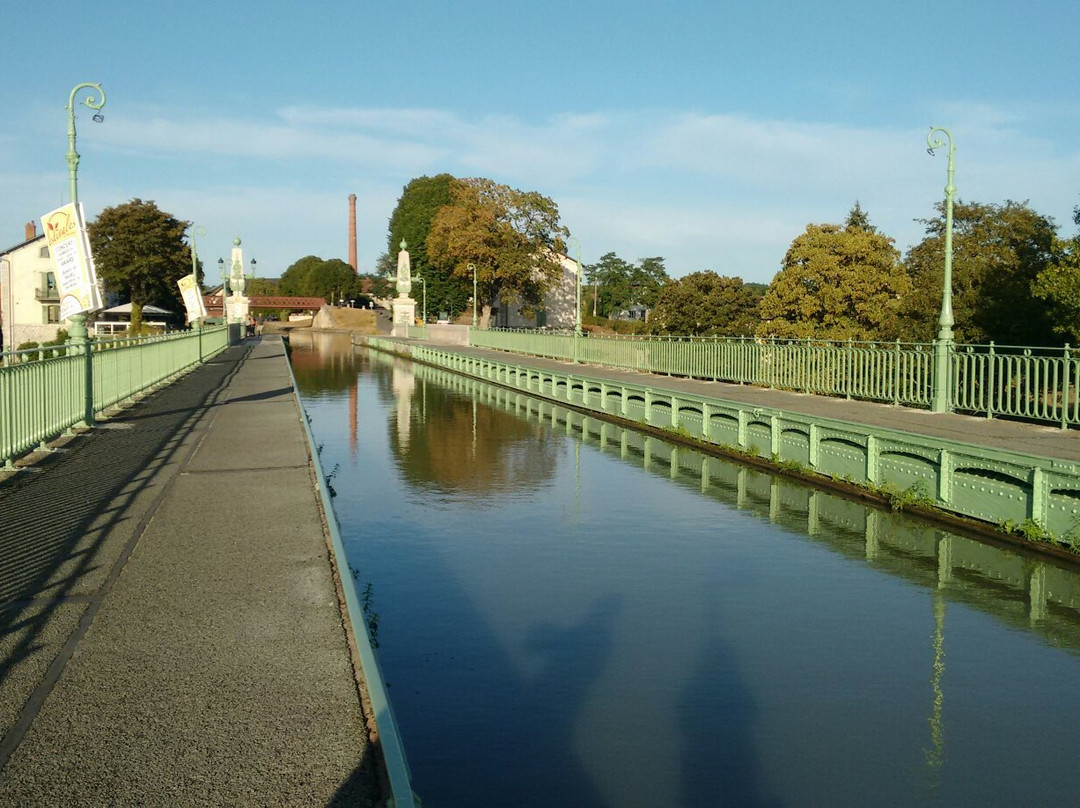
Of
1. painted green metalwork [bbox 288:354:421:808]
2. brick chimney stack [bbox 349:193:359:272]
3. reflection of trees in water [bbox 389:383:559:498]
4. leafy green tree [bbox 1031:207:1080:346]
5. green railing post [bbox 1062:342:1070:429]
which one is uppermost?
brick chimney stack [bbox 349:193:359:272]

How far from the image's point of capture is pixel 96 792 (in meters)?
4.56

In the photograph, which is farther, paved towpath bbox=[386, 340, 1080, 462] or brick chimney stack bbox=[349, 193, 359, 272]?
brick chimney stack bbox=[349, 193, 359, 272]

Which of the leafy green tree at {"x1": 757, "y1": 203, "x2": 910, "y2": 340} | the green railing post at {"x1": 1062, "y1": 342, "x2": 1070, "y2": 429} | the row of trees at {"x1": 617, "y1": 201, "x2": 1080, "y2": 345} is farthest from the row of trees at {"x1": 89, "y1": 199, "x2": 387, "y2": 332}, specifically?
the green railing post at {"x1": 1062, "y1": 342, "x2": 1070, "y2": 429}

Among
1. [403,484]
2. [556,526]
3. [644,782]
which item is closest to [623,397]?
[403,484]

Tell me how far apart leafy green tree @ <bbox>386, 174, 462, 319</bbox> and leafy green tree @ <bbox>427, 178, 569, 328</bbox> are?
13.6 meters

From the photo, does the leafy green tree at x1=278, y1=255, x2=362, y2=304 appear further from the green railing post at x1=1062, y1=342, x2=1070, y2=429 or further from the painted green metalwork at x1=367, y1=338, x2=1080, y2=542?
the green railing post at x1=1062, y1=342, x2=1070, y2=429

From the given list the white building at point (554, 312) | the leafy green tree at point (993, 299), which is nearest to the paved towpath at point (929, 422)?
the leafy green tree at point (993, 299)

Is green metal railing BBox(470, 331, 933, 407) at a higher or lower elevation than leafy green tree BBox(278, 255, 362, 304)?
lower

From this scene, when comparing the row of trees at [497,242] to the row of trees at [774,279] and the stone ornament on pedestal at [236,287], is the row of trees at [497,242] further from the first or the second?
the stone ornament on pedestal at [236,287]

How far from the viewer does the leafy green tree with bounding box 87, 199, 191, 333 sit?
86875mm

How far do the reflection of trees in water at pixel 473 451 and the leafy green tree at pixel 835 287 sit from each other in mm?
19845

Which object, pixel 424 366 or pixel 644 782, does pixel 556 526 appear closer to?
pixel 644 782

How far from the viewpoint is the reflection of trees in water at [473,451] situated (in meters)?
17.2

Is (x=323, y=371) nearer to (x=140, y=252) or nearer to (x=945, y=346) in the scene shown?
(x=945, y=346)
